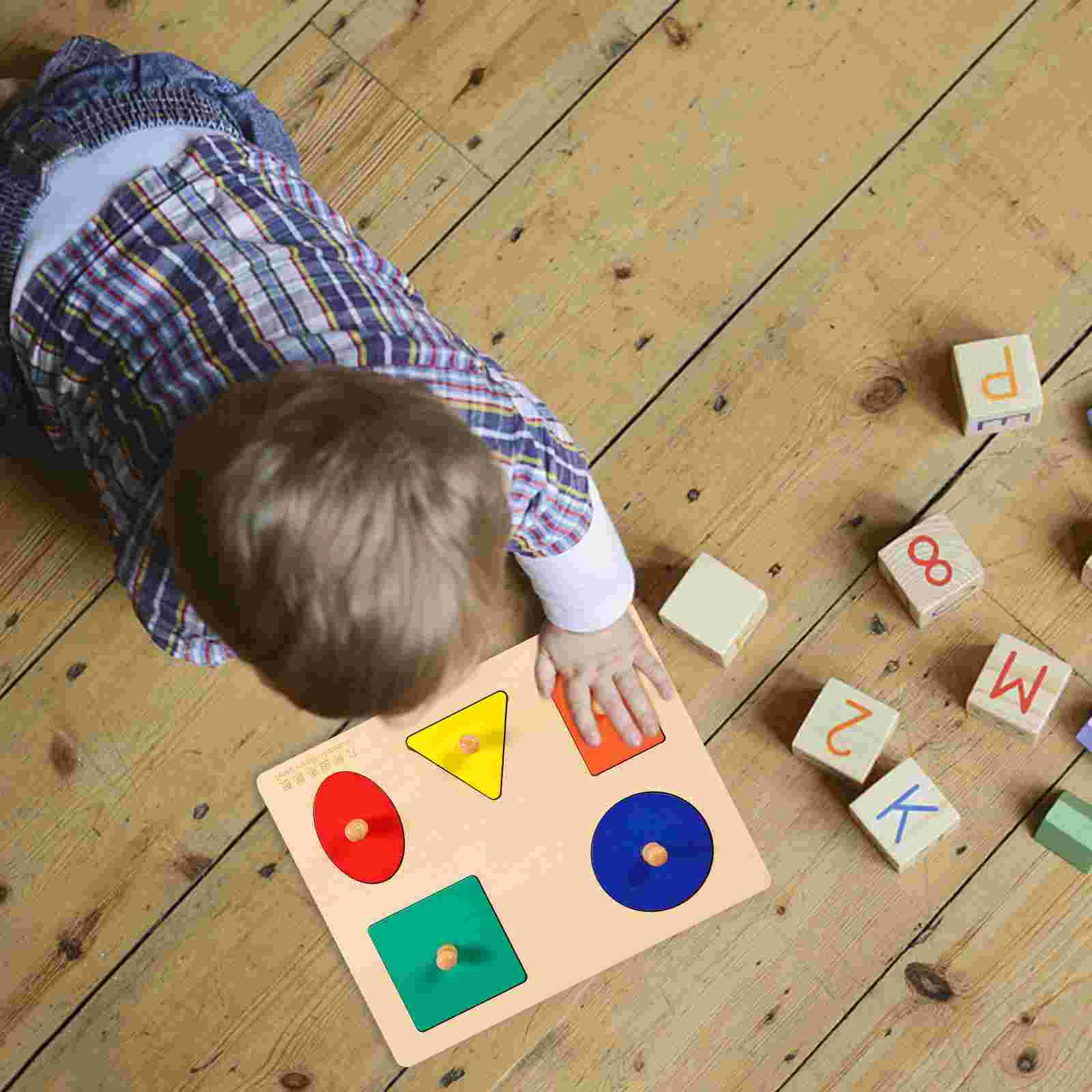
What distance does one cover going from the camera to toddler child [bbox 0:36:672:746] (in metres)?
0.51

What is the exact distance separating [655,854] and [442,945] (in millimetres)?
150

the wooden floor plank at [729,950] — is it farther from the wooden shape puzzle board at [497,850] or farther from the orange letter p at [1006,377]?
the orange letter p at [1006,377]

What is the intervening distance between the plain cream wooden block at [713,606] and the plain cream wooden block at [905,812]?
0.41 feet

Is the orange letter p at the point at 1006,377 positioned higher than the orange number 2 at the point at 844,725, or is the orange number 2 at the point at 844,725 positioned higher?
the orange letter p at the point at 1006,377

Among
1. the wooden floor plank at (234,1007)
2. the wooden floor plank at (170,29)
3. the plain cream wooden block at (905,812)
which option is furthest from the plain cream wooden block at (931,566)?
the wooden floor plank at (170,29)

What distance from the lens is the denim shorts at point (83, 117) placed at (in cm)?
70

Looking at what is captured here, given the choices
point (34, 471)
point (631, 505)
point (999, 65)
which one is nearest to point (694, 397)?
point (631, 505)

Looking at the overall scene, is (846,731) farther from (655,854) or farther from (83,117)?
(83,117)

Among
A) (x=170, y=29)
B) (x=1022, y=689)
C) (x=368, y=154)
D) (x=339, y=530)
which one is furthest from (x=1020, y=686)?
(x=170, y=29)

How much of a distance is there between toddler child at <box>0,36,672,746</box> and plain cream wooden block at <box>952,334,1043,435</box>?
9.7 inches

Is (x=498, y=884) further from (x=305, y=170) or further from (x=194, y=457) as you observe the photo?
(x=305, y=170)

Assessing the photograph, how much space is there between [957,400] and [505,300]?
313 millimetres

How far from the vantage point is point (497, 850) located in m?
0.80

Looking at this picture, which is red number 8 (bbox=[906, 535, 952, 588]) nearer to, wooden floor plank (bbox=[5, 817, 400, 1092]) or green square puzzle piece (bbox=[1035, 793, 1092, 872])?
green square puzzle piece (bbox=[1035, 793, 1092, 872])
